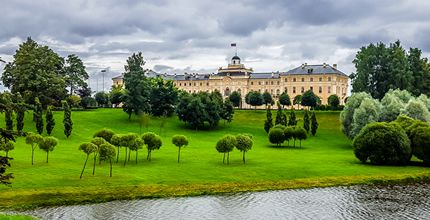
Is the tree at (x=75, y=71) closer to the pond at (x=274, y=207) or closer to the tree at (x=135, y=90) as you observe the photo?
the tree at (x=135, y=90)

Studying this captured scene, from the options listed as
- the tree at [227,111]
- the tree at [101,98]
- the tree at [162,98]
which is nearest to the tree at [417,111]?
the tree at [227,111]

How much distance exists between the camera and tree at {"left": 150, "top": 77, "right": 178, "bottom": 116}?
9575 cm

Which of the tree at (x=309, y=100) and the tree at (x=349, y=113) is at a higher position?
the tree at (x=309, y=100)

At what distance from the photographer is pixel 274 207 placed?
1404 inches

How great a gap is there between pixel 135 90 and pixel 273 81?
81406 mm

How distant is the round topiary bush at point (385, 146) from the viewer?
55.5 m

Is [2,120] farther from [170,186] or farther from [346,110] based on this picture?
[346,110]

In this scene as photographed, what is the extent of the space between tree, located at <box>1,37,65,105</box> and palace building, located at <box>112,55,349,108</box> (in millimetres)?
64242

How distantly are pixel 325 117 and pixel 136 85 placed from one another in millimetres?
38802

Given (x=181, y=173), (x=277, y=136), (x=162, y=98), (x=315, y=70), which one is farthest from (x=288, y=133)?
(x=315, y=70)

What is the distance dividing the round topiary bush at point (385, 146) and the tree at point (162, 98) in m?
46.9

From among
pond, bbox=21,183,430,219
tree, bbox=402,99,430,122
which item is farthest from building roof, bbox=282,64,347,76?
Answer: pond, bbox=21,183,430,219

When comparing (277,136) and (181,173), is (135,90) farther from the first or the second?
(181,173)

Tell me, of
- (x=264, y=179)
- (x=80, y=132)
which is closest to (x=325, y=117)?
(x=80, y=132)
